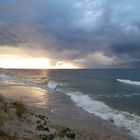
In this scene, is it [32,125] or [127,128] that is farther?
[127,128]

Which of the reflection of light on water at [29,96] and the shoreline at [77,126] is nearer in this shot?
the shoreline at [77,126]

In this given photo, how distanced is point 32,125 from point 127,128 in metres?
7.07

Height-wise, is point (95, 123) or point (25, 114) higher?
point (25, 114)

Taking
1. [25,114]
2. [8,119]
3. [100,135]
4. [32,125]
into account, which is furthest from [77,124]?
[8,119]

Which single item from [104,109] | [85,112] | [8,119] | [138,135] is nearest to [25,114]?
[8,119]

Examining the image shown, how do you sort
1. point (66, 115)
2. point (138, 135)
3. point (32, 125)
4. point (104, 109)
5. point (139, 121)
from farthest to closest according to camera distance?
point (104, 109), point (66, 115), point (139, 121), point (138, 135), point (32, 125)

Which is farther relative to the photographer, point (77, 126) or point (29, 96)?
point (29, 96)

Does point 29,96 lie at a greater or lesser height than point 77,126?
greater

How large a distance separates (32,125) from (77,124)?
16.8 feet

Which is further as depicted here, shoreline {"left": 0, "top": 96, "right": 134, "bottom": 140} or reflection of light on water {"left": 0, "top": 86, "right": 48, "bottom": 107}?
reflection of light on water {"left": 0, "top": 86, "right": 48, "bottom": 107}

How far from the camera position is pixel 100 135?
45.3 ft

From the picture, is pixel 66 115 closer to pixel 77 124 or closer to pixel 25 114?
pixel 77 124

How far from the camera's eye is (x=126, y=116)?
65.5ft

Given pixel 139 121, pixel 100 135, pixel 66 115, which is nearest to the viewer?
pixel 100 135
